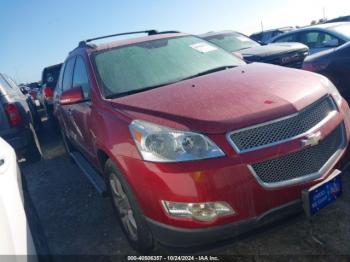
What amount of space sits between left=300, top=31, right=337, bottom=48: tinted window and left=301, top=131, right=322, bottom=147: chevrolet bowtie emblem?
630 cm

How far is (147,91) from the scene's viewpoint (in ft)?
10.3

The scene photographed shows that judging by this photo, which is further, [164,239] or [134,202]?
[134,202]

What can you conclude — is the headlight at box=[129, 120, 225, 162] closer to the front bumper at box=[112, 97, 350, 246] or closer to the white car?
the front bumper at box=[112, 97, 350, 246]

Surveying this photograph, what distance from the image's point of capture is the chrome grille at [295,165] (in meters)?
2.27

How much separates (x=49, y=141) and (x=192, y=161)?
7121 mm

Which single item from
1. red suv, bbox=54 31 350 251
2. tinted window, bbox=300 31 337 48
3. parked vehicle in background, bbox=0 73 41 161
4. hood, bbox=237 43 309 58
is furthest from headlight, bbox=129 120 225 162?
tinted window, bbox=300 31 337 48

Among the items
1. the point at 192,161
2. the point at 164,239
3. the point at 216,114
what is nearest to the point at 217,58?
the point at 216,114

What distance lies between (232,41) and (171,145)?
6.89 m

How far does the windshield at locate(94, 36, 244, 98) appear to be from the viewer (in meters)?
3.34

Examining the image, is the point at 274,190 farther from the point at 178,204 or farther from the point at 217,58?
the point at 217,58

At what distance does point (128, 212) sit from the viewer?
293 centimetres

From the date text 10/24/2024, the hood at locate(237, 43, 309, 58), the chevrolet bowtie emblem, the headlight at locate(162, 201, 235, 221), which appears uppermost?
the chevrolet bowtie emblem

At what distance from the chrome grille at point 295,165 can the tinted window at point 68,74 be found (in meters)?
3.14

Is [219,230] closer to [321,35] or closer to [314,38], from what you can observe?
[321,35]
